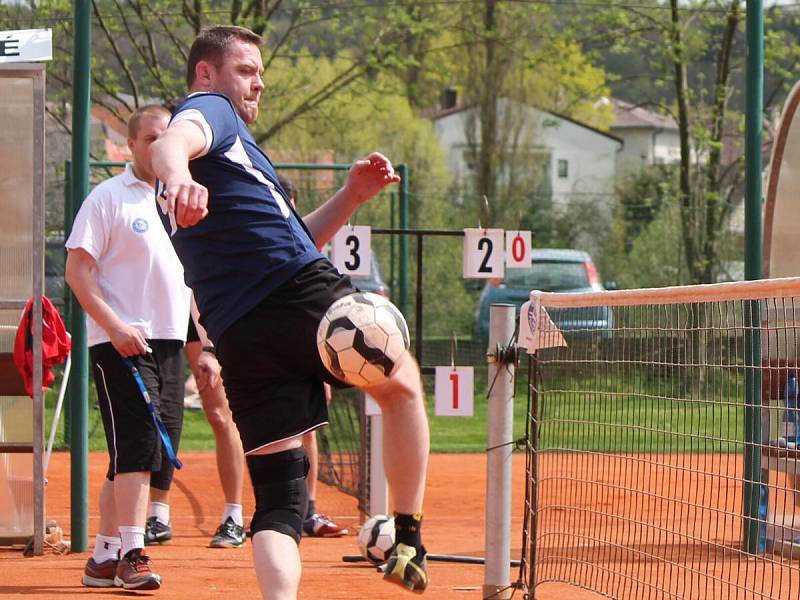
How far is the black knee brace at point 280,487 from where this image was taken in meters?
4.33

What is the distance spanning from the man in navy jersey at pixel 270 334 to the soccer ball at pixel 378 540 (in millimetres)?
128

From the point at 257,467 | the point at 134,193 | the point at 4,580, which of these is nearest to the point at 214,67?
the point at 257,467

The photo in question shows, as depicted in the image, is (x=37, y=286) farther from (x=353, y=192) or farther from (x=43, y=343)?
(x=353, y=192)

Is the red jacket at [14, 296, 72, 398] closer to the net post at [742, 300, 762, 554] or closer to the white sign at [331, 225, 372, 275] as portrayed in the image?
the white sign at [331, 225, 372, 275]

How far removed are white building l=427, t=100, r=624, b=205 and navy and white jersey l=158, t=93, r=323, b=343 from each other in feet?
66.7

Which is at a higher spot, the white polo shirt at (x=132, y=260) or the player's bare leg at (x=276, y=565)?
the white polo shirt at (x=132, y=260)

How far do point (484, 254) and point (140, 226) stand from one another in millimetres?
2768

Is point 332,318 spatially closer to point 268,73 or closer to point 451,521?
point 451,521

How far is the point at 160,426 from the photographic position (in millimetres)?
A: 6473

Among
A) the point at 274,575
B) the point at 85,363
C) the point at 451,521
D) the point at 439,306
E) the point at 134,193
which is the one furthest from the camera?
the point at 439,306

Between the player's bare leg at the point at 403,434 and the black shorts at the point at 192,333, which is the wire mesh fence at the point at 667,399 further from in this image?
the black shorts at the point at 192,333

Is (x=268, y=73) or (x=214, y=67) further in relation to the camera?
(x=268, y=73)

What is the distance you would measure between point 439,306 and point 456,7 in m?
6.21

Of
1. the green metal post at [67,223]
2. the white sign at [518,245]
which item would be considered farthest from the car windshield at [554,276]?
the white sign at [518,245]
